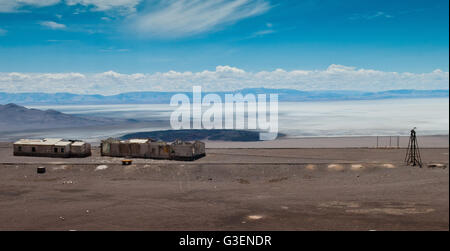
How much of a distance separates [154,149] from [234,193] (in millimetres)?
16382

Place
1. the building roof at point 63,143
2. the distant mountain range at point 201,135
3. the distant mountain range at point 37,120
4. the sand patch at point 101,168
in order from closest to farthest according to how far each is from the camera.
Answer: the sand patch at point 101,168, the building roof at point 63,143, the distant mountain range at point 201,135, the distant mountain range at point 37,120

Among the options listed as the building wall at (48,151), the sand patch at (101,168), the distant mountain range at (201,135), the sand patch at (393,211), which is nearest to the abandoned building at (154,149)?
the building wall at (48,151)

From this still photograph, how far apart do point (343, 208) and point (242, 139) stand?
183 ft

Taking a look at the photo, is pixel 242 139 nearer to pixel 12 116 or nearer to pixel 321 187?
pixel 321 187

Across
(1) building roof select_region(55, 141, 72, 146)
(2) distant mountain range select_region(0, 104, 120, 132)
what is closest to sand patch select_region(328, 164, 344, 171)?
(1) building roof select_region(55, 141, 72, 146)

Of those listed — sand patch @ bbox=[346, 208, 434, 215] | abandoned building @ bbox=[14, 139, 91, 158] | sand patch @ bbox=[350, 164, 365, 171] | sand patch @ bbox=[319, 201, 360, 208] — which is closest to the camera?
sand patch @ bbox=[346, 208, 434, 215]

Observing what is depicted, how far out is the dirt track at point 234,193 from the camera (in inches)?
898

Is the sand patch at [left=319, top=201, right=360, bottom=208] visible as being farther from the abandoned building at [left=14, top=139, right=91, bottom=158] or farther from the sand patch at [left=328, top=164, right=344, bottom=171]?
the abandoned building at [left=14, top=139, right=91, bottom=158]

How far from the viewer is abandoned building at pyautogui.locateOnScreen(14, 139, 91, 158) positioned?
46062mm

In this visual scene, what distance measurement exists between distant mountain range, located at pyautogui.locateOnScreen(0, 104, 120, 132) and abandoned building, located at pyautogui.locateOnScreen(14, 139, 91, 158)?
8132 cm

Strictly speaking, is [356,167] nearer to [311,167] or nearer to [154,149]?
[311,167]

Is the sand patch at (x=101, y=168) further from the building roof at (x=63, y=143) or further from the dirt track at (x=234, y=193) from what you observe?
Result: the building roof at (x=63, y=143)

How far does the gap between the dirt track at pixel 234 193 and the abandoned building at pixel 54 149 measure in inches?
68.1
